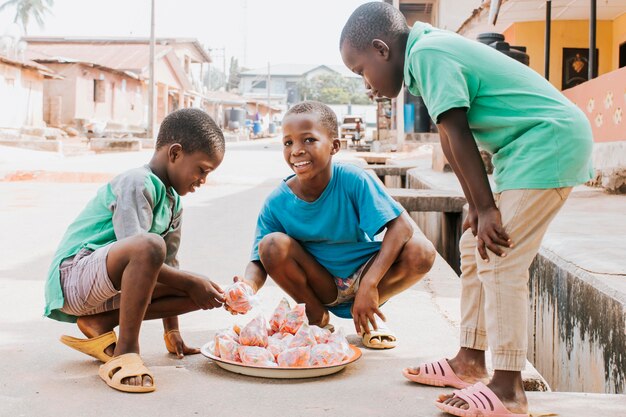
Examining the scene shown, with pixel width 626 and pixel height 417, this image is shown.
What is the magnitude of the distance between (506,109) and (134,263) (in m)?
1.40

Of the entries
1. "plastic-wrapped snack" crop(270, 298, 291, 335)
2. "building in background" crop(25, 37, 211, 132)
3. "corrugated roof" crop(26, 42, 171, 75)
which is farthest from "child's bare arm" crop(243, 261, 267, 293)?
"corrugated roof" crop(26, 42, 171, 75)

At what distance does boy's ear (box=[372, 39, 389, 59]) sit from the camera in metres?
2.64

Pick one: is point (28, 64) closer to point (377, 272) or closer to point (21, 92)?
point (21, 92)

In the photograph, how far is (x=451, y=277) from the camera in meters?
4.84

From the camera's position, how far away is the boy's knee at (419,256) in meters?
3.37

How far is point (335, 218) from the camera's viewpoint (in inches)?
136

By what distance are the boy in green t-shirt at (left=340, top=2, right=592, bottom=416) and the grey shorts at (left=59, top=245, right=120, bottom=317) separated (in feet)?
4.29

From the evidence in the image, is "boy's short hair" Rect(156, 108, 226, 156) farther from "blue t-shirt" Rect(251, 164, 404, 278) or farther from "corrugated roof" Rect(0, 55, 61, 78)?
"corrugated roof" Rect(0, 55, 61, 78)

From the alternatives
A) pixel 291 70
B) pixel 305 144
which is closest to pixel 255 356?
pixel 305 144

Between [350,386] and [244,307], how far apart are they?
53 centimetres

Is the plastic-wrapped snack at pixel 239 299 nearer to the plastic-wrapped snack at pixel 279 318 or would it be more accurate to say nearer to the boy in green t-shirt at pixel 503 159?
the plastic-wrapped snack at pixel 279 318

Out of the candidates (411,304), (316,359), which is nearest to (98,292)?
(316,359)

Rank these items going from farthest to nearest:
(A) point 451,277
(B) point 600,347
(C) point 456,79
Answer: (A) point 451,277, (B) point 600,347, (C) point 456,79

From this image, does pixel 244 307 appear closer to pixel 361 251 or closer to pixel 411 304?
pixel 361 251
